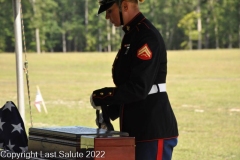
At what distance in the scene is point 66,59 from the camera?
132 ft

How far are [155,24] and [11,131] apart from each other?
65.4 metres

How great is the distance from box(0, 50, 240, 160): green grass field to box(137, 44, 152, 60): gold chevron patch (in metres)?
5.26

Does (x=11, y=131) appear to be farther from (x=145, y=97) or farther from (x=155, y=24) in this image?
(x=155, y=24)

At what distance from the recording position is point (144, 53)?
3166 millimetres

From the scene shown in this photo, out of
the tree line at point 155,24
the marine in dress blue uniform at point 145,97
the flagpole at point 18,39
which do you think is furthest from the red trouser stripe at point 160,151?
the tree line at point 155,24

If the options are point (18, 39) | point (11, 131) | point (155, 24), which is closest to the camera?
point (11, 131)

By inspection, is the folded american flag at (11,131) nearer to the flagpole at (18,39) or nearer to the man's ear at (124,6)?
the man's ear at (124,6)

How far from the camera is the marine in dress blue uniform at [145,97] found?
318 cm

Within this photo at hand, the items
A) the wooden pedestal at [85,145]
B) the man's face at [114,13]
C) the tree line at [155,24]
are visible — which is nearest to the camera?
the wooden pedestal at [85,145]

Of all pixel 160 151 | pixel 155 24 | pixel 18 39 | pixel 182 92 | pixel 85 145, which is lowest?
pixel 182 92

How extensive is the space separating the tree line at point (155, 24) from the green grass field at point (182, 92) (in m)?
23.0

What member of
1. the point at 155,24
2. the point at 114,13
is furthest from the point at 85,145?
the point at 155,24

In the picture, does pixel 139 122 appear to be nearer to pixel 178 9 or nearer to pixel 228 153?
pixel 228 153

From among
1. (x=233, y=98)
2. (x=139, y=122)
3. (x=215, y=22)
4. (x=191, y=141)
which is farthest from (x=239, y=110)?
(x=215, y=22)
